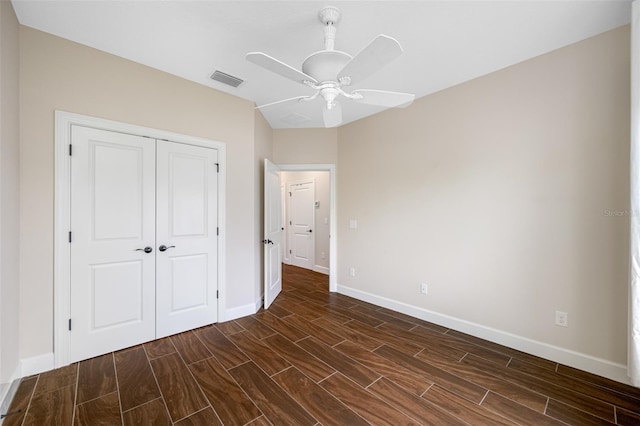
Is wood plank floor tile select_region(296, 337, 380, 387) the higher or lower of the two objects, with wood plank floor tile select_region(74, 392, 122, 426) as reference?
lower

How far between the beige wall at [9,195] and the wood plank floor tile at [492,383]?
318 centimetres

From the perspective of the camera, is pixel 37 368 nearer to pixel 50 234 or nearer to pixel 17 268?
pixel 17 268

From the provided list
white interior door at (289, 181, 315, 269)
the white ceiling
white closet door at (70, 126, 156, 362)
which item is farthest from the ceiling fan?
white interior door at (289, 181, 315, 269)

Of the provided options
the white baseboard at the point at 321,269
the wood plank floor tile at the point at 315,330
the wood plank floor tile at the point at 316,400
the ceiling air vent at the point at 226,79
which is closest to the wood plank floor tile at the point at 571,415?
the wood plank floor tile at the point at 316,400

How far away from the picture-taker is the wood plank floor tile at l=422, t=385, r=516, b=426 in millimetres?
1666

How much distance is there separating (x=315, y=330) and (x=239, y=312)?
3.33ft

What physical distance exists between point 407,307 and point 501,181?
188 cm

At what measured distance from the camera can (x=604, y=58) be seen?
6.87 feet

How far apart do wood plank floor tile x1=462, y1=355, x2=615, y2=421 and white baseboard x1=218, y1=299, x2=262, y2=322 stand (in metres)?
2.41

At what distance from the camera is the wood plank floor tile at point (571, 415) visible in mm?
1662

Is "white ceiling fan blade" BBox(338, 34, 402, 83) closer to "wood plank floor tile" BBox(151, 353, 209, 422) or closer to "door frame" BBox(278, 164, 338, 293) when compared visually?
"wood plank floor tile" BBox(151, 353, 209, 422)

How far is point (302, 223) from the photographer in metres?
6.23

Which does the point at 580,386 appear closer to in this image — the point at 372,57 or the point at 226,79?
the point at 372,57

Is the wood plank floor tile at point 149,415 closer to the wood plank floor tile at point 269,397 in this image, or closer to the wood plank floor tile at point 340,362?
the wood plank floor tile at point 269,397
